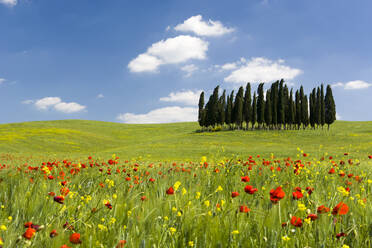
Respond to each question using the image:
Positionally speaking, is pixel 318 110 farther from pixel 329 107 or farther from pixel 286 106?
pixel 286 106

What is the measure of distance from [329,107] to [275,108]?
14.7 m

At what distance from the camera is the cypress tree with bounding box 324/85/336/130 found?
64.0 m

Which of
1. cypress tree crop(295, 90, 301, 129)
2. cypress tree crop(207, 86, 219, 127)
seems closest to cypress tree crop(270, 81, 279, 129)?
→ cypress tree crop(295, 90, 301, 129)

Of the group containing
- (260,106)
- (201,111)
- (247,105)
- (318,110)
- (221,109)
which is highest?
(247,105)

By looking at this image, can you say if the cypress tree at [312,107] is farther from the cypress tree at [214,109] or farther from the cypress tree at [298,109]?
the cypress tree at [214,109]

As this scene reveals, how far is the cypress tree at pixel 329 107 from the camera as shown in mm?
Result: 64006

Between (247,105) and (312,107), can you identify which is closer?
(247,105)

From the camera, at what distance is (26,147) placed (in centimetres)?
3872

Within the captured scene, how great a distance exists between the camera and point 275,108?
61500 mm

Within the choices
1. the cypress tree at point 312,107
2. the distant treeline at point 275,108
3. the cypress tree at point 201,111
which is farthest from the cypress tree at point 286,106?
the cypress tree at point 201,111

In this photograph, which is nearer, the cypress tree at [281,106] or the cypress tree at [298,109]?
the cypress tree at [281,106]

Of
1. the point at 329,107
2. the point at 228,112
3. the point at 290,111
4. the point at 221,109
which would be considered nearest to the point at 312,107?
the point at 329,107

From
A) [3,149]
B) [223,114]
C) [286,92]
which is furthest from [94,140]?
[286,92]

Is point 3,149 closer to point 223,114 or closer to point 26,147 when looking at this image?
point 26,147
